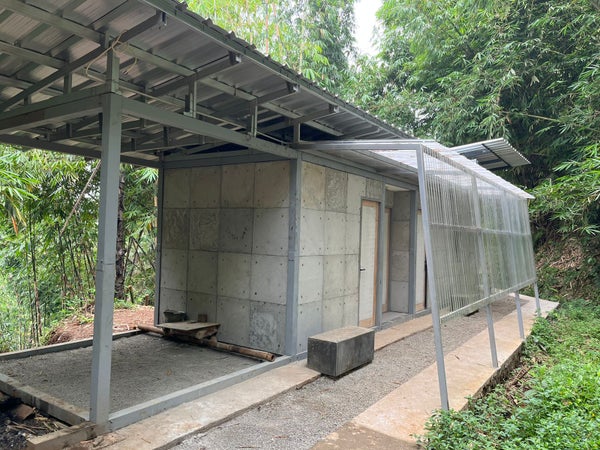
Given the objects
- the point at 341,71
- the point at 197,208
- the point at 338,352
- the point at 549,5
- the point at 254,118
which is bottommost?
the point at 338,352

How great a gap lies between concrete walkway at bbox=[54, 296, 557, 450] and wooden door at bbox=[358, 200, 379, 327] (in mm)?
1403

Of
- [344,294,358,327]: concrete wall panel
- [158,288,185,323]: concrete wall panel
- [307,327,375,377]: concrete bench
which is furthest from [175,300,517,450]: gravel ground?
[158,288,185,323]: concrete wall panel

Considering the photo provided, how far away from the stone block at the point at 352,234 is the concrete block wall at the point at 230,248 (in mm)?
1230

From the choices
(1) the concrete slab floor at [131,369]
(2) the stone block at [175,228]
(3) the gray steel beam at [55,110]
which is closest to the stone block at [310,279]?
(1) the concrete slab floor at [131,369]

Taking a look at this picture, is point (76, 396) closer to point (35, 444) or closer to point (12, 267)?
point (35, 444)

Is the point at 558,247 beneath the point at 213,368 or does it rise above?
above

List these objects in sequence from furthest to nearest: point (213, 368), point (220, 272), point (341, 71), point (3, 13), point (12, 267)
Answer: point (341, 71) → point (12, 267) → point (220, 272) → point (213, 368) → point (3, 13)

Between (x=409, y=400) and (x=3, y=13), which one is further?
(x=409, y=400)

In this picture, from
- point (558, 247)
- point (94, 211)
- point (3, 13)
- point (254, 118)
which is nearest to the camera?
point (3, 13)

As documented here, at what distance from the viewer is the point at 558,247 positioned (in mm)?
10367

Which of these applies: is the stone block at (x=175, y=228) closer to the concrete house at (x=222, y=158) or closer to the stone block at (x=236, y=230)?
the concrete house at (x=222, y=158)

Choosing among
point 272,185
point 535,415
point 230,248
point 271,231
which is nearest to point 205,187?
point 230,248

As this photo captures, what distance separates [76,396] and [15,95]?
2697 mm

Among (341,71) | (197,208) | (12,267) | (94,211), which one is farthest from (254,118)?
(341,71)
